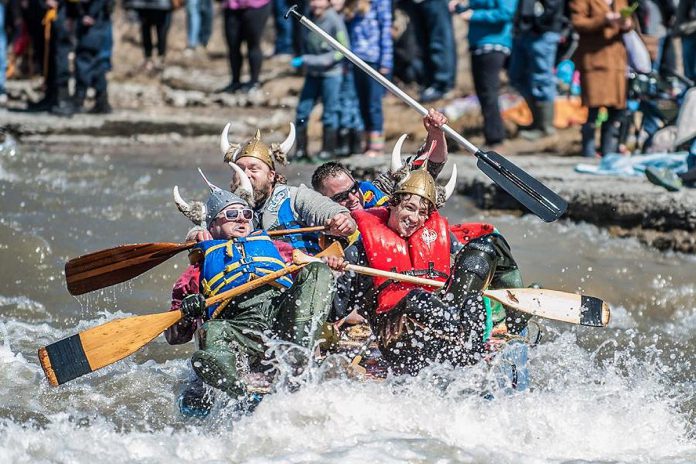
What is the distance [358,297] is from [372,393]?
737 mm

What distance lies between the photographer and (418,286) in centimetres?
675

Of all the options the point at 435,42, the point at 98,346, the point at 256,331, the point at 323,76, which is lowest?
the point at 98,346

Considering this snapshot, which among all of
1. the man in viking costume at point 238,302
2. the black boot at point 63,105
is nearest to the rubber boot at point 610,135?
the man in viking costume at point 238,302

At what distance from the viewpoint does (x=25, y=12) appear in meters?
16.3

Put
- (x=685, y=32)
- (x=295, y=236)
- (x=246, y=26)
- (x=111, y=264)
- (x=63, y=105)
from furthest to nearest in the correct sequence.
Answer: (x=246, y=26), (x=63, y=105), (x=685, y=32), (x=295, y=236), (x=111, y=264)

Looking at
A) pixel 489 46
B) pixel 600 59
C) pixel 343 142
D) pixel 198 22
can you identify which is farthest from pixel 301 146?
pixel 198 22

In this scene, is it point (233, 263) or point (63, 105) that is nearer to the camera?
point (233, 263)

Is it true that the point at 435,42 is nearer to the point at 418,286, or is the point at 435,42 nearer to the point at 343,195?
the point at 343,195

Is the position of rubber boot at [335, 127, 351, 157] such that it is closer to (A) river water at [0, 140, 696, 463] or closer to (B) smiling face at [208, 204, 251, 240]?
(A) river water at [0, 140, 696, 463]

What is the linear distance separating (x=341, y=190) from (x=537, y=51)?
231 inches

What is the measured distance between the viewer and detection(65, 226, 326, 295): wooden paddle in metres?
7.05

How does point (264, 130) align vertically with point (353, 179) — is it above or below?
below

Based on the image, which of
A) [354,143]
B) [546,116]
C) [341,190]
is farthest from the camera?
[546,116]

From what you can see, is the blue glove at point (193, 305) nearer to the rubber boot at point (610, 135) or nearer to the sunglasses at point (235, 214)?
the sunglasses at point (235, 214)
